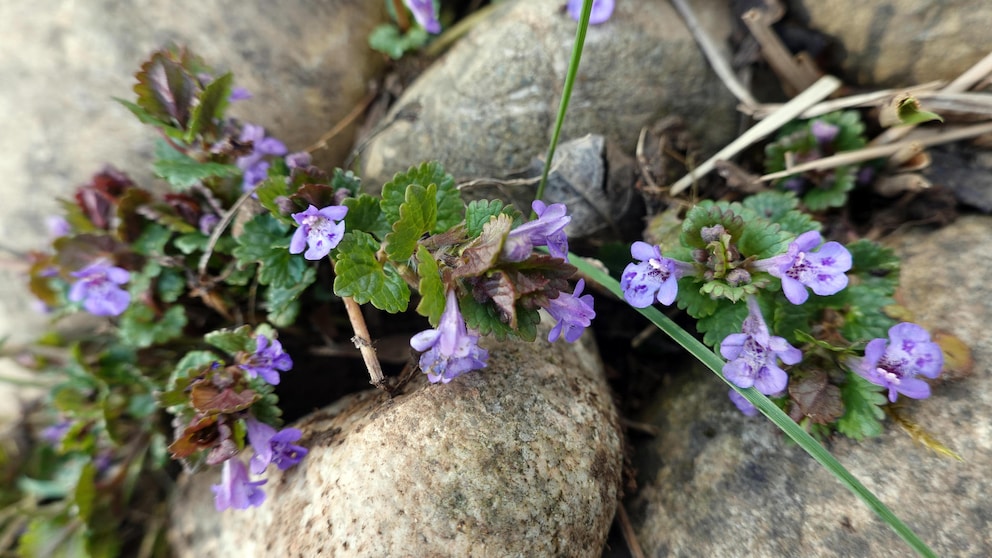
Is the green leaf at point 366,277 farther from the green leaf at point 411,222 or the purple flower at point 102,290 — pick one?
the purple flower at point 102,290

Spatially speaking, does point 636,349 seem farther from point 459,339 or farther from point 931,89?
point 931,89

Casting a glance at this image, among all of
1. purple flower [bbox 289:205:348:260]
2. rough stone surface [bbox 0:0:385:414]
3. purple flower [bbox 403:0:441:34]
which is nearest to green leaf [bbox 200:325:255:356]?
purple flower [bbox 289:205:348:260]

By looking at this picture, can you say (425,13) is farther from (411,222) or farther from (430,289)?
(430,289)

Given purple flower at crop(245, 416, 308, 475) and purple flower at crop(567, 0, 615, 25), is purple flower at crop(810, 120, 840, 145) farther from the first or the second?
purple flower at crop(245, 416, 308, 475)

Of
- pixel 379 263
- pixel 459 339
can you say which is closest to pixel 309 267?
pixel 379 263

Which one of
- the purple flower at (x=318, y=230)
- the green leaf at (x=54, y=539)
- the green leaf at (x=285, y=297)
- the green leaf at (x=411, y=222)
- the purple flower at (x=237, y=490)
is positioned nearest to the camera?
the green leaf at (x=411, y=222)

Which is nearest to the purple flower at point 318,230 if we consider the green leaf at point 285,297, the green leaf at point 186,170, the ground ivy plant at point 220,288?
the ground ivy plant at point 220,288

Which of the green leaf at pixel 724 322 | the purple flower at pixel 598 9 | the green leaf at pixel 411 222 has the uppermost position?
the purple flower at pixel 598 9
